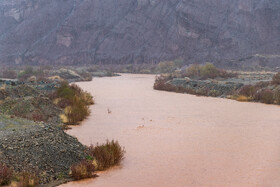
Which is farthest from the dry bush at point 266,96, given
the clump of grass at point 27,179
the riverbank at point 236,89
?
the clump of grass at point 27,179

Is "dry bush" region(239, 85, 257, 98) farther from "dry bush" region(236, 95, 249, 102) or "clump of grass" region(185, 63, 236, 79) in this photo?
"clump of grass" region(185, 63, 236, 79)

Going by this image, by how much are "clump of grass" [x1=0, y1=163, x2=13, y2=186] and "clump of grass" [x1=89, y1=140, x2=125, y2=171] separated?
2.01m

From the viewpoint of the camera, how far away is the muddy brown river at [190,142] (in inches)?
310

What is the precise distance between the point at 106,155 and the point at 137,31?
75181mm

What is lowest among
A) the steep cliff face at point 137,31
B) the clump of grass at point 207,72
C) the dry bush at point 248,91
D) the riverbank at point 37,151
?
the riverbank at point 37,151

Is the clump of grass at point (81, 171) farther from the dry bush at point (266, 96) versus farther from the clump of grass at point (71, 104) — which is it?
the dry bush at point (266, 96)

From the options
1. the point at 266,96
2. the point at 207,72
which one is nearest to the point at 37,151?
the point at 266,96

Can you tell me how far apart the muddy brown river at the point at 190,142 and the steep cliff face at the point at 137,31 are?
1876 inches

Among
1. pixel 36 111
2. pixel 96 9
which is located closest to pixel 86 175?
pixel 36 111

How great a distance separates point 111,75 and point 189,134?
4221cm

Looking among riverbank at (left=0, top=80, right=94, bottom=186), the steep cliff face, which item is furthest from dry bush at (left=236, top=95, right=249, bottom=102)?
the steep cliff face

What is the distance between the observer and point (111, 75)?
54094 mm

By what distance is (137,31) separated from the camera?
82.2 m

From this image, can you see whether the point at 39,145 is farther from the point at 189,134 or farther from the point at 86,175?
the point at 189,134
